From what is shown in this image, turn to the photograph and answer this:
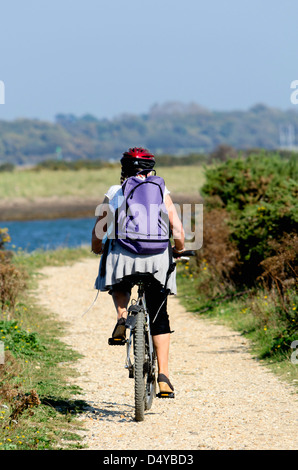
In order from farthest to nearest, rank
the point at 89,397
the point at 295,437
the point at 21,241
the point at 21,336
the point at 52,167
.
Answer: the point at 52,167 → the point at 21,241 → the point at 21,336 → the point at 89,397 → the point at 295,437

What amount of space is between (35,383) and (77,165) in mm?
76791

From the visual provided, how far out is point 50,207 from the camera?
5706 centimetres

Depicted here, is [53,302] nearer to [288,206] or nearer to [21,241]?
[288,206]

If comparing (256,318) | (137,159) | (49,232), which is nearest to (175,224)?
(137,159)

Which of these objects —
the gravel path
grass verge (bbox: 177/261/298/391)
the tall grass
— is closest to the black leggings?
the gravel path

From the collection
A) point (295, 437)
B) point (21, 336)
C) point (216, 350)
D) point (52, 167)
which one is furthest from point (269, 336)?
point (52, 167)

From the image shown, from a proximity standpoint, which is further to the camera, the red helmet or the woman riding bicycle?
the red helmet

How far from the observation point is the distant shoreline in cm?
5241

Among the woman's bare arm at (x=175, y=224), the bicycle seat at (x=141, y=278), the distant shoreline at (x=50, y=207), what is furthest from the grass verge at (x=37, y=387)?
the distant shoreline at (x=50, y=207)

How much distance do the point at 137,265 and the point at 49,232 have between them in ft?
111

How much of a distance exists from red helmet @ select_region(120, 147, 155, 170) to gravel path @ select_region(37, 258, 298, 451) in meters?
2.01

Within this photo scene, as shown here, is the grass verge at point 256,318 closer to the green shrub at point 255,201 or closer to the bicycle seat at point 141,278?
the green shrub at point 255,201

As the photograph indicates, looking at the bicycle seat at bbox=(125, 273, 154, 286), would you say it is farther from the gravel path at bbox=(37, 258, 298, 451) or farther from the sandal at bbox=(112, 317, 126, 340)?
the gravel path at bbox=(37, 258, 298, 451)

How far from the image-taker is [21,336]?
30.7 feet
